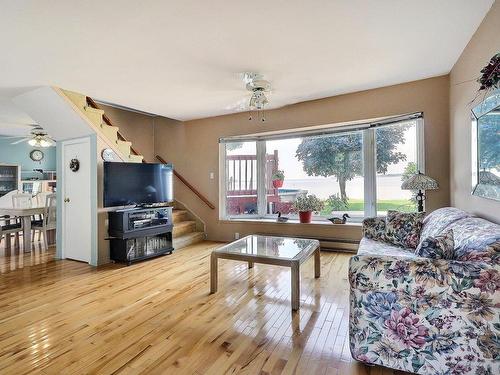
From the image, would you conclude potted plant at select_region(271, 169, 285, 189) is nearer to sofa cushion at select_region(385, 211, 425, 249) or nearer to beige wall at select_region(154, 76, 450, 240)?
beige wall at select_region(154, 76, 450, 240)

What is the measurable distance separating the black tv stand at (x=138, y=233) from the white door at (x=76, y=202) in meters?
0.39

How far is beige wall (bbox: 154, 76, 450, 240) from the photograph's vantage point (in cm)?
348

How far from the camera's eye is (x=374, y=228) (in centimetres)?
316

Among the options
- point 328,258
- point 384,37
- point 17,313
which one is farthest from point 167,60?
point 328,258

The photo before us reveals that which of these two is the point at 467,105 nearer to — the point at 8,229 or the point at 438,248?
the point at 438,248

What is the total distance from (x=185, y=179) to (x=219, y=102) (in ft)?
6.61

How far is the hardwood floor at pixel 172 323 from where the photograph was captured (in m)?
1.70

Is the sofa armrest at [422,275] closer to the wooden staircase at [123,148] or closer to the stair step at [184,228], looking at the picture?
the wooden staircase at [123,148]

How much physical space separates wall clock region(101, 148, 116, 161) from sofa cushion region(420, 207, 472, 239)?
4068 millimetres

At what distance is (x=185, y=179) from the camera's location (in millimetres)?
5676

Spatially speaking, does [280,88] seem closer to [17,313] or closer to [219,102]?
[219,102]

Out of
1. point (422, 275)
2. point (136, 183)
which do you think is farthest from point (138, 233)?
point (422, 275)

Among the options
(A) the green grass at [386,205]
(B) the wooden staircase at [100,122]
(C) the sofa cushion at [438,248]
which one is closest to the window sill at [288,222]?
(A) the green grass at [386,205]

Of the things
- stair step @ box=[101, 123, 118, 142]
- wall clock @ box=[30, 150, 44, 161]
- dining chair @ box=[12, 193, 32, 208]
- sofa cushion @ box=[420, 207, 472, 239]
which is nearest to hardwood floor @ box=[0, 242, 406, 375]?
sofa cushion @ box=[420, 207, 472, 239]
